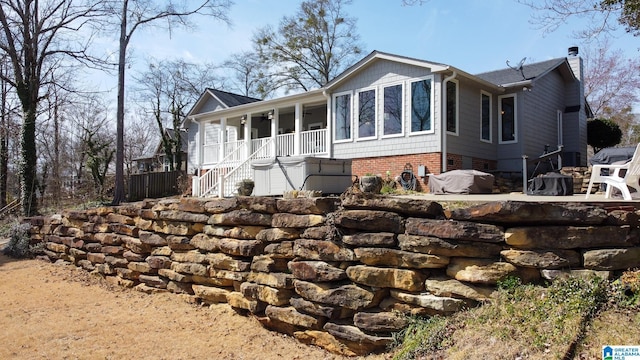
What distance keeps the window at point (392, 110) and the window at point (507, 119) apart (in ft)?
11.9

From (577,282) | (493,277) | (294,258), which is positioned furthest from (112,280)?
(577,282)

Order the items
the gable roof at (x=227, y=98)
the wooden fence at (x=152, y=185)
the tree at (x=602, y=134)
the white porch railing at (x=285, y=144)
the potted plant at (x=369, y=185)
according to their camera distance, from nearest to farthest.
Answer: the potted plant at (x=369, y=185) → the white porch railing at (x=285, y=144) → the tree at (x=602, y=134) → the wooden fence at (x=152, y=185) → the gable roof at (x=227, y=98)

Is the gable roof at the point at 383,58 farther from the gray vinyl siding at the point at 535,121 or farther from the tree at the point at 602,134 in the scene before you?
the tree at the point at 602,134

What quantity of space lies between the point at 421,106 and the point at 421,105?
3 cm

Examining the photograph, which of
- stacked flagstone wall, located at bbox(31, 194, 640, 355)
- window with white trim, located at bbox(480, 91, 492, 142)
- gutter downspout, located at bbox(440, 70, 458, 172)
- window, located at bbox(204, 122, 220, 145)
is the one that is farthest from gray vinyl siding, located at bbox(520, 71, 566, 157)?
window, located at bbox(204, 122, 220, 145)

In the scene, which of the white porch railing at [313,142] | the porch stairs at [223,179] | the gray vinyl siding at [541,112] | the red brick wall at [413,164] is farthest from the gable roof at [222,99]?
the gray vinyl siding at [541,112]

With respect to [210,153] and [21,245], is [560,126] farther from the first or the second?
[21,245]

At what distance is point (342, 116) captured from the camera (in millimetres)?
14102

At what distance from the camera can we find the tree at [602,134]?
17.8 metres

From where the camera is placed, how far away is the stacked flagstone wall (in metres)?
3.54

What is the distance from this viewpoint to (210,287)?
5.85 meters

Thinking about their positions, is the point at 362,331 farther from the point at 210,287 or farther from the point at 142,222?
the point at 142,222

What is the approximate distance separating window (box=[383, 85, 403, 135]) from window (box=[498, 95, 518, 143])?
11.9 ft

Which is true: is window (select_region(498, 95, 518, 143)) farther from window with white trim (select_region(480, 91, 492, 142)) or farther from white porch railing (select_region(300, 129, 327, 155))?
white porch railing (select_region(300, 129, 327, 155))
